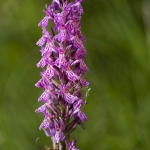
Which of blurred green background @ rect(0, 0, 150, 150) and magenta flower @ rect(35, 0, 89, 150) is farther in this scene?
blurred green background @ rect(0, 0, 150, 150)

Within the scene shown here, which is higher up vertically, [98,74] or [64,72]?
[98,74]

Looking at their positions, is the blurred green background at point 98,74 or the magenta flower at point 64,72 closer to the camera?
the magenta flower at point 64,72

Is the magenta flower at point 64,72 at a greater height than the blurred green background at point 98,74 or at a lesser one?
lesser

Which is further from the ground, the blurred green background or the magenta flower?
the blurred green background

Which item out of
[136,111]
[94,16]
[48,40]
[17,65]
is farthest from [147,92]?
[48,40]
